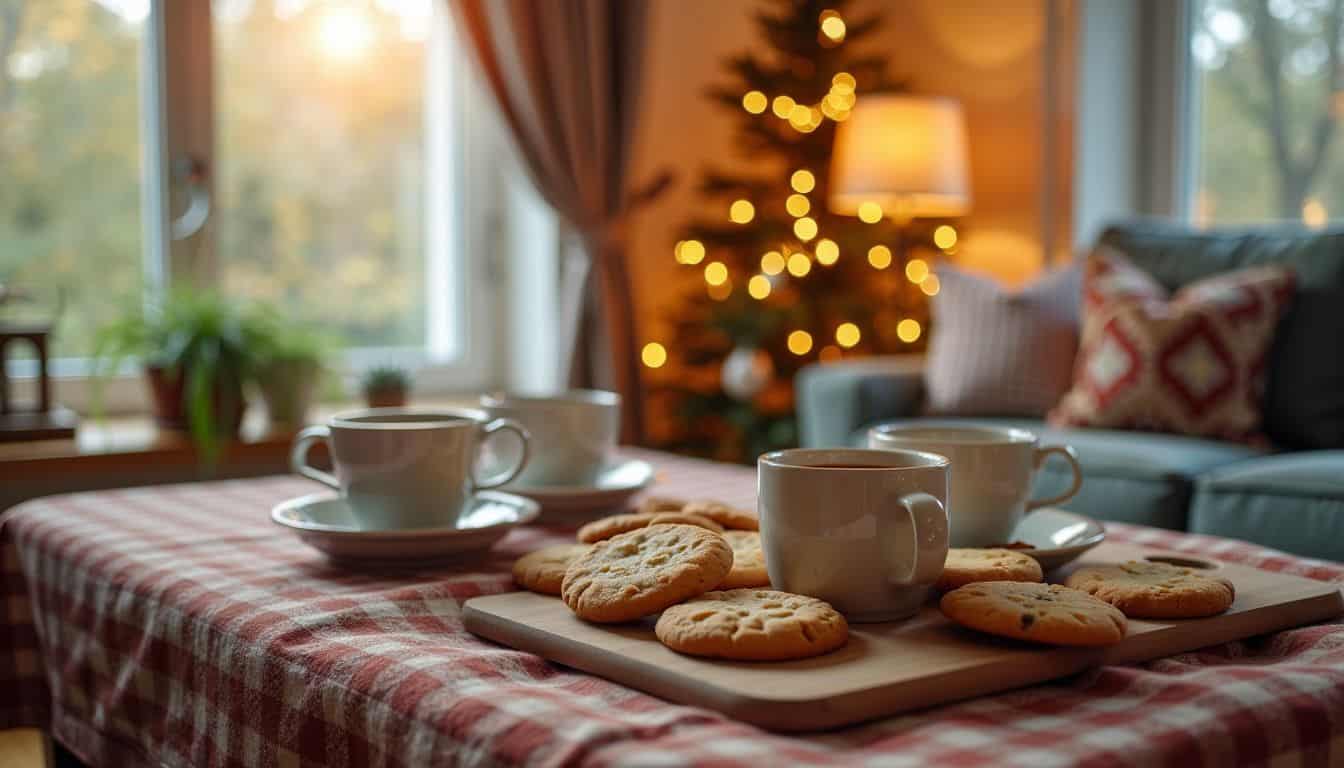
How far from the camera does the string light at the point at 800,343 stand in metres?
3.91

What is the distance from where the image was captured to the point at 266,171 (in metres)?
3.30

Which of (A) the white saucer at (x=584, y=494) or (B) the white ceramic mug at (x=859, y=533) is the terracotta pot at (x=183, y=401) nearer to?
(A) the white saucer at (x=584, y=494)


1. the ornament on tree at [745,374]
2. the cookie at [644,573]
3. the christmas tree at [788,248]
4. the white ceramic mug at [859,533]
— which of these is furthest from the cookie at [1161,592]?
the christmas tree at [788,248]

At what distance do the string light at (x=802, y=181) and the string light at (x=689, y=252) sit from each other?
0.36 m

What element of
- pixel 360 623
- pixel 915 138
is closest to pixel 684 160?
pixel 915 138

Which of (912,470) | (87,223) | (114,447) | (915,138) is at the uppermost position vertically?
(915,138)

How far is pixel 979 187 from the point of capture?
4.07 meters

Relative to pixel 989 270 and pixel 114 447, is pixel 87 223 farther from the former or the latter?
pixel 989 270

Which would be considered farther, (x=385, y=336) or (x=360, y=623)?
(x=385, y=336)

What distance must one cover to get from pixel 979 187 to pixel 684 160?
3.08 ft

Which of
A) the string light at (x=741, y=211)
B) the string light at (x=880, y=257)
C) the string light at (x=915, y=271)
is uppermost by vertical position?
the string light at (x=741, y=211)

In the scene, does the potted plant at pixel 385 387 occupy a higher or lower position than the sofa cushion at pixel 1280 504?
higher

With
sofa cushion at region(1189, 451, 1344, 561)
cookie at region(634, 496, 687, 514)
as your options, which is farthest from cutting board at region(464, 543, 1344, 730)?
sofa cushion at region(1189, 451, 1344, 561)

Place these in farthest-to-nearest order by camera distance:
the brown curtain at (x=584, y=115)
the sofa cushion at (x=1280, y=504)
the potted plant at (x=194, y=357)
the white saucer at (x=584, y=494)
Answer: the brown curtain at (x=584, y=115) → the potted plant at (x=194, y=357) → the sofa cushion at (x=1280, y=504) → the white saucer at (x=584, y=494)
